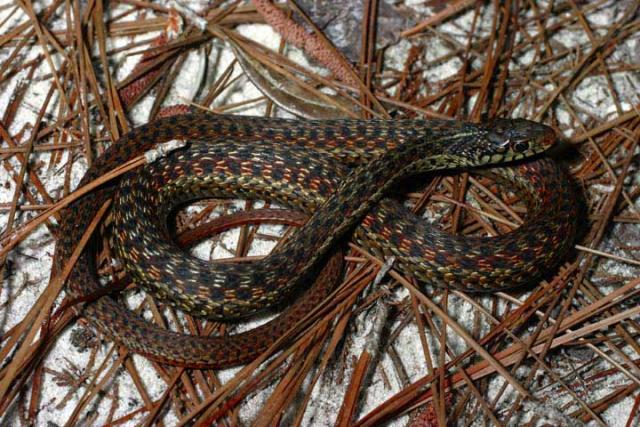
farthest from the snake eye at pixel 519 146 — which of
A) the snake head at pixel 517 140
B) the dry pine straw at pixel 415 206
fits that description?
the dry pine straw at pixel 415 206

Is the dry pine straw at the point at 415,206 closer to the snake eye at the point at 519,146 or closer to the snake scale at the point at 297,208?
the snake scale at the point at 297,208

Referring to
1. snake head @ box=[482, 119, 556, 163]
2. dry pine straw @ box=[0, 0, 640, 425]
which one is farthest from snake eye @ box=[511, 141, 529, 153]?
dry pine straw @ box=[0, 0, 640, 425]

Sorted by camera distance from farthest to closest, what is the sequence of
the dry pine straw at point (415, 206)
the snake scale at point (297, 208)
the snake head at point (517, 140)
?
the snake head at point (517, 140)
the snake scale at point (297, 208)
the dry pine straw at point (415, 206)

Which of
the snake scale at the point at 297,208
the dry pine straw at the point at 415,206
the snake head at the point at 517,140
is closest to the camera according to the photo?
the dry pine straw at the point at 415,206

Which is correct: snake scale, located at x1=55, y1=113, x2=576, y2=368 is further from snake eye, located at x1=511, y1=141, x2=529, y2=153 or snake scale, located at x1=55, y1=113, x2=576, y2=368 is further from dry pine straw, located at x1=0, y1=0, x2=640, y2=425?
dry pine straw, located at x1=0, y1=0, x2=640, y2=425

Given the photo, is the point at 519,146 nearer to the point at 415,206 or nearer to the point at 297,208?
the point at 415,206

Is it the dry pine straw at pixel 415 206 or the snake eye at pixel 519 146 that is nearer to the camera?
the dry pine straw at pixel 415 206

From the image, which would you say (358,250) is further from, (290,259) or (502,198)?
(502,198)
